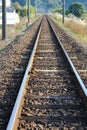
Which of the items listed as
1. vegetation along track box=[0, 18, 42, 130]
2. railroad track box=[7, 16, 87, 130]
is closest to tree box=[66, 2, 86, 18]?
vegetation along track box=[0, 18, 42, 130]

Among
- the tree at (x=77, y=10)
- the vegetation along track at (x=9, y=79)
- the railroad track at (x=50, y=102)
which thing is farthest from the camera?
the tree at (x=77, y=10)

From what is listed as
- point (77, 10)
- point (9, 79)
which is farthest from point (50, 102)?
point (77, 10)

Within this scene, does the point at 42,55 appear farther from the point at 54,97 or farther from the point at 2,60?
the point at 54,97

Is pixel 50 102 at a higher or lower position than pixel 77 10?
higher

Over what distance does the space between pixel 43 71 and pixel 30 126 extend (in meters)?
4.68

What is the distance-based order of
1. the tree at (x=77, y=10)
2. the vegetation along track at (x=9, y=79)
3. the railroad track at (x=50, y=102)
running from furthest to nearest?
the tree at (x=77, y=10), the vegetation along track at (x=9, y=79), the railroad track at (x=50, y=102)

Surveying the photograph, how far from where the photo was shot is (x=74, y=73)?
9.16 m

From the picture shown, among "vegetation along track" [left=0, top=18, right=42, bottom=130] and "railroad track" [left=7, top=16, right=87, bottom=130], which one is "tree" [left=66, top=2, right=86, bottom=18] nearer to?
"vegetation along track" [left=0, top=18, right=42, bottom=130]

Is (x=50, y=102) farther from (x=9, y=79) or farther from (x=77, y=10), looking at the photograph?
(x=77, y=10)

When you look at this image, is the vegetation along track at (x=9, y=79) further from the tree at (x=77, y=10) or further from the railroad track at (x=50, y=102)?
the tree at (x=77, y=10)

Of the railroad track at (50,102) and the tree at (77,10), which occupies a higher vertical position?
the railroad track at (50,102)

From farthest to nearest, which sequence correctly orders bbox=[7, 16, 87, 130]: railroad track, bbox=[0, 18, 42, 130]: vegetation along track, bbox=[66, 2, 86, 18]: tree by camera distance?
bbox=[66, 2, 86, 18]: tree < bbox=[0, 18, 42, 130]: vegetation along track < bbox=[7, 16, 87, 130]: railroad track

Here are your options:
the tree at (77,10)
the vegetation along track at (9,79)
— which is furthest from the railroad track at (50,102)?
the tree at (77,10)

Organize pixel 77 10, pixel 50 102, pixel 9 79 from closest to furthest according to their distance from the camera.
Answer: pixel 50 102
pixel 9 79
pixel 77 10
